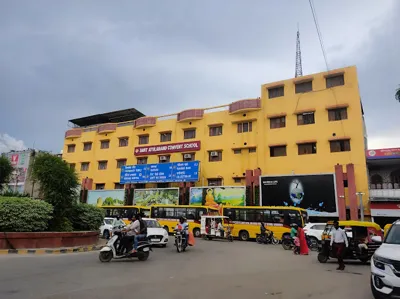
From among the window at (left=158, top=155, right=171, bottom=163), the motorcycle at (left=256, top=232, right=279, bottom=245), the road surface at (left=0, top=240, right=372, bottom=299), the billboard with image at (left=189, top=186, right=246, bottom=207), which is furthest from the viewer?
the window at (left=158, top=155, right=171, bottom=163)

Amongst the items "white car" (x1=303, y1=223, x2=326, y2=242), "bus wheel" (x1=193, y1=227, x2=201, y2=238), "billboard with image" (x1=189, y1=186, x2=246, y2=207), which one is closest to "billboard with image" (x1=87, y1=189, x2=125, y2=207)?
"billboard with image" (x1=189, y1=186, x2=246, y2=207)

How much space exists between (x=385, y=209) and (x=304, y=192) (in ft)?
19.5

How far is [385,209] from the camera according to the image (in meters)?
24.3

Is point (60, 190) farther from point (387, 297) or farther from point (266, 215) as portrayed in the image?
point (266, 215)

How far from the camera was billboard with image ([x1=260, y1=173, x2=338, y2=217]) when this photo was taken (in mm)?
25547

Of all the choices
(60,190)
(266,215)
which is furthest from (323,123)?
(60,190)

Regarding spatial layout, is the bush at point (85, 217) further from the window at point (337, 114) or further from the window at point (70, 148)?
the window at point (70, 148)

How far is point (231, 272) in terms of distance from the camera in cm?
849

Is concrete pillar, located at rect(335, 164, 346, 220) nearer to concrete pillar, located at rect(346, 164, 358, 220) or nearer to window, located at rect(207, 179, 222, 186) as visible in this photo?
concrete pillar, located at rect(346, 164, 358, 220)

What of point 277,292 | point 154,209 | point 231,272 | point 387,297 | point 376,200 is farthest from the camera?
point 154,209

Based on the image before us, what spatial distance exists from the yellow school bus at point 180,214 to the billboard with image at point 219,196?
10.6 ft

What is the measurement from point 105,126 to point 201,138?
47.8 feet

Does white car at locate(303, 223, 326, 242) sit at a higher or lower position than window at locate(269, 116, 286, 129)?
lower

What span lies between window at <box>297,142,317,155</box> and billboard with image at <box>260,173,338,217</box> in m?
3.24
